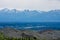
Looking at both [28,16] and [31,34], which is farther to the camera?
[28,16]

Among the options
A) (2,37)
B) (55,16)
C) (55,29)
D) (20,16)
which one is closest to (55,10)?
(55,16)

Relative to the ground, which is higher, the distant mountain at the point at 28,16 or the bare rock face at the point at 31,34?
the distant mountain at the point at 28,16

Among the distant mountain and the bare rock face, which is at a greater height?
the distant mountain

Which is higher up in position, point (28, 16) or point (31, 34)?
point (28, 16)

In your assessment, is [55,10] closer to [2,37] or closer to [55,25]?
[55,25]
